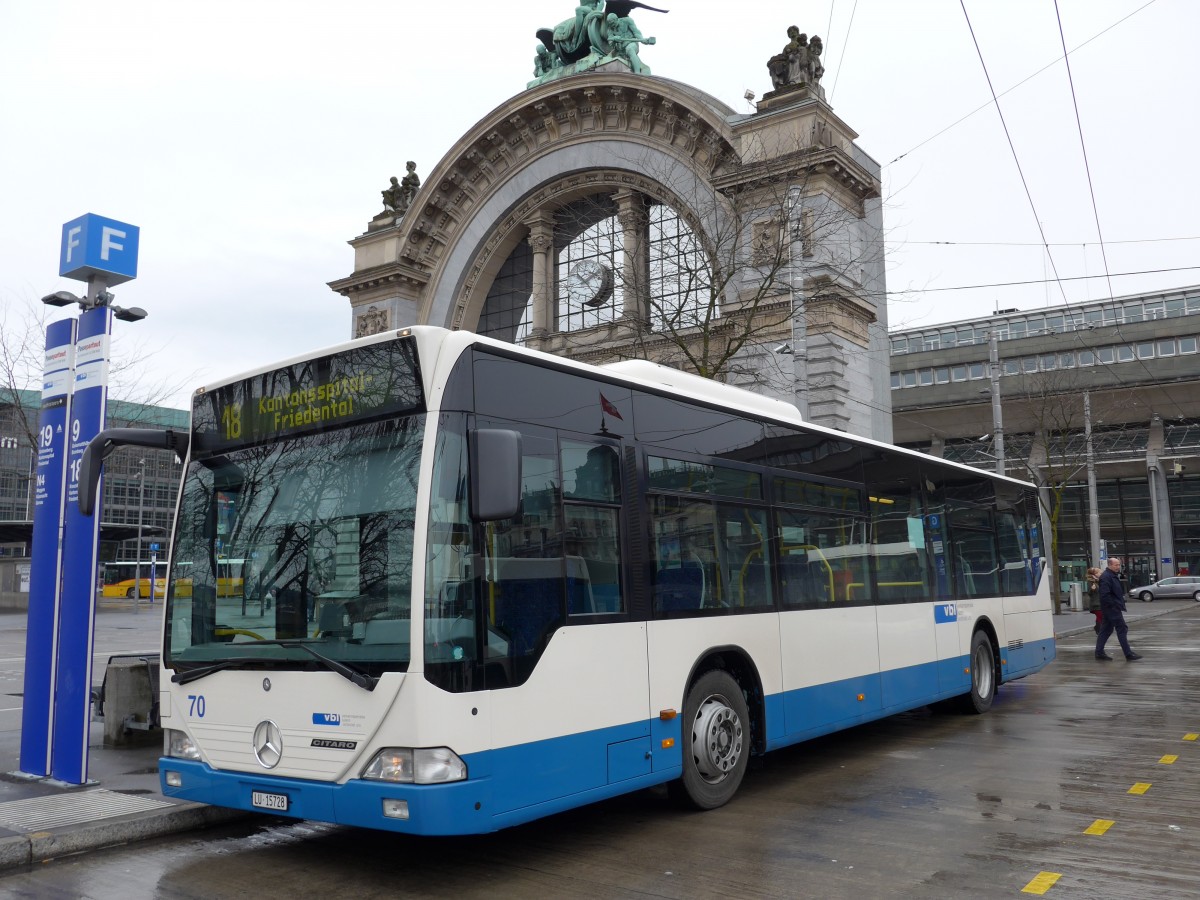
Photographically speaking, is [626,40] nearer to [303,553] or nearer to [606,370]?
[606,370]

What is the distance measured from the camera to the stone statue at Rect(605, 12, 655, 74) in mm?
35625

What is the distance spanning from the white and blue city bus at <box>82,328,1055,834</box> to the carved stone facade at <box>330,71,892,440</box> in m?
12.0

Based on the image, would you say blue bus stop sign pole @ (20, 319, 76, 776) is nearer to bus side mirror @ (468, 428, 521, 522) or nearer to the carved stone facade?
bus side mirror @ (468, 428, 521, 522)

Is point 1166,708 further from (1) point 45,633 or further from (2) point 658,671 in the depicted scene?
(1) point 45,633

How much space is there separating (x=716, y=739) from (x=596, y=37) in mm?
32331

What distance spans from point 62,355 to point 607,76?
2588 centimetres

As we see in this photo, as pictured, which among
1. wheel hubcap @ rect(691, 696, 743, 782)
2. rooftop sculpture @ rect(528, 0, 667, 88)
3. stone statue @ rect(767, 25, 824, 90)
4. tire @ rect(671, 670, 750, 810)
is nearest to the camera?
tire @ rect(671, 670, 750, 810)

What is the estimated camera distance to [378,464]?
590 cm

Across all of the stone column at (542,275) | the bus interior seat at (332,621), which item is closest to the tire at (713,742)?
the bus interior seat at (332,621)

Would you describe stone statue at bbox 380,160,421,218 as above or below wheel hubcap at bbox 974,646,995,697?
above

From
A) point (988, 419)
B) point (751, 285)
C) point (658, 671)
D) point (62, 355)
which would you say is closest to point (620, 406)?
point (658, 671)

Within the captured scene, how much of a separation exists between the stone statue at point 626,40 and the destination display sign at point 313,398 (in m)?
31.2

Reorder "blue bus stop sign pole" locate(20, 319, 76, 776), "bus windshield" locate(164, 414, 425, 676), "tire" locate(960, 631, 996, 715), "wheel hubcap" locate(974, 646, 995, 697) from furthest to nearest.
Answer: "wheel hubcap" locate(974, 646, 995, 697) < "tire" locate(960, 631, 996, 715) < "blue bus stop sign pole" locate(20, 319, 76, 776) < "bus windshield" locate(164, 414, 425, 676)

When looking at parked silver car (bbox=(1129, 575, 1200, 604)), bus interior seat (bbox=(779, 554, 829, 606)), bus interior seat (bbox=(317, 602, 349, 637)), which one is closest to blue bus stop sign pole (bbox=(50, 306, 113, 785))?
bus interior seat (bbox=(317, 602, 349, 637))
